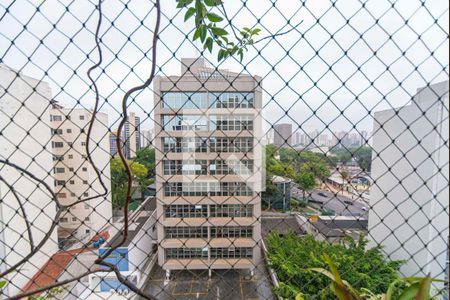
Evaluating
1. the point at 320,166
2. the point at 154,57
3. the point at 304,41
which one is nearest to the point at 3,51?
the point at 154,57

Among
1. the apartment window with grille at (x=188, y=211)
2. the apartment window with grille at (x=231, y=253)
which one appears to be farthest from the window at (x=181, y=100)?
the apartment window with grille at (x=231, y=253)

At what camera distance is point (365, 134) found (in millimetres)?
1006

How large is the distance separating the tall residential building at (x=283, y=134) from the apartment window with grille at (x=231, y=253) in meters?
5.95

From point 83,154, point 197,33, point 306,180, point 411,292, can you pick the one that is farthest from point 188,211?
point 197,33

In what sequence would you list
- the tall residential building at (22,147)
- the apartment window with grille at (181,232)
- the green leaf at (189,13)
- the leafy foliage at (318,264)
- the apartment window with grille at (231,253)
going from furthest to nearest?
the apartment window with grille at (231,253), the apartment window with grille at (181,232), the leafy foliage at (318,264), the tall residential building at (22,147), the green leaf at (189,13)

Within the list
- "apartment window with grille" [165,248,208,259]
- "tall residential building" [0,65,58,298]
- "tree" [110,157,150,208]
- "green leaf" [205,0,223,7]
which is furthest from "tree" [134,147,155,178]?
"apartment window with grille" [165,248,208,259]

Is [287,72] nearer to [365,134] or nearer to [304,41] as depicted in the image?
[304,41]

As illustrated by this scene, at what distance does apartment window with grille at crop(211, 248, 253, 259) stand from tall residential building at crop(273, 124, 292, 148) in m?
5.95

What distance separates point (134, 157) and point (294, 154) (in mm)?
701

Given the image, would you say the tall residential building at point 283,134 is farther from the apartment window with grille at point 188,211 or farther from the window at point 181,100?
the apartment window with grille at point 188,211

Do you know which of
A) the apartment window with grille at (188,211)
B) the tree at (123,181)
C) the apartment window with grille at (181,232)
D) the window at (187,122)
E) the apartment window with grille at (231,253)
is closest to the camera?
the tree at (123,181)

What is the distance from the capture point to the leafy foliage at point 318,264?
3047 mm

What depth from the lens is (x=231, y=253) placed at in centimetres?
660

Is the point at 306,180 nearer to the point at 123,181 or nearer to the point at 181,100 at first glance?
the point at 181,100
